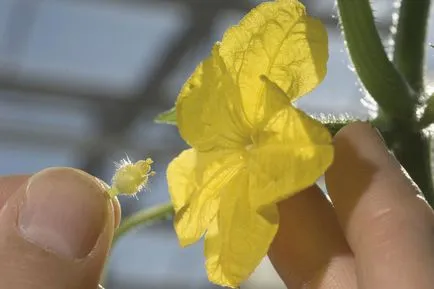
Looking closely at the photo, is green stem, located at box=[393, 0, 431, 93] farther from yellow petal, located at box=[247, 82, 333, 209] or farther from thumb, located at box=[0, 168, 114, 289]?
thumb, located at box=[0, 168, 114, 289]

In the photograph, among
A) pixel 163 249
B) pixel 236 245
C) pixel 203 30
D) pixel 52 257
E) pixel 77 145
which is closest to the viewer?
pixel 236 245

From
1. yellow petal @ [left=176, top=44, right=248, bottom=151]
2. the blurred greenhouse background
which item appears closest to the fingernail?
yellow petal @ [left=176, top=44, right=248, bottom=151]

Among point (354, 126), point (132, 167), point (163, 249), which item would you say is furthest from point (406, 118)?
point (163, 249)

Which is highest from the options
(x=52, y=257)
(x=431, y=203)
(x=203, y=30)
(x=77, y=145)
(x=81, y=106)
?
(x=431, y=203)

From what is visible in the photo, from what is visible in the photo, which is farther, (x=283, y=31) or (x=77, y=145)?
(x=77, y=145)

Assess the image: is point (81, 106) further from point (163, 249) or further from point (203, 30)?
point (163, 249)

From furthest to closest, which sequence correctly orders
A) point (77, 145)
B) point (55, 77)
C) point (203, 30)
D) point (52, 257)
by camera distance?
point (77, 145), point (55, 77), point (203, 30), point (52, 257)

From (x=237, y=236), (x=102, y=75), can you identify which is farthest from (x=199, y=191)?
(x=102, y=75)
